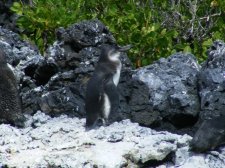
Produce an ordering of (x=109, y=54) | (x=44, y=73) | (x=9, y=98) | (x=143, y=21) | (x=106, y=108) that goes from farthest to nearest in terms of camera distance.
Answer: (x=143, y=21) → (x=44, y=73) → (x=109, y=54) → (x=9, y=98) → (x=106, y=108)

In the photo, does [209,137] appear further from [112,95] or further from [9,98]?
[9,98]

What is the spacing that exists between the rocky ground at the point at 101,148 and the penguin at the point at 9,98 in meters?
0.35

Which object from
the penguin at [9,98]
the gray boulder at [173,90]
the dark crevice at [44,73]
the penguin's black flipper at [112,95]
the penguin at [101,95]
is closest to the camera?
the penguin at [101,95]

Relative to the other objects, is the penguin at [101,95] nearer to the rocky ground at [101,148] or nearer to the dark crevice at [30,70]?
the rocky ground at [101,148]

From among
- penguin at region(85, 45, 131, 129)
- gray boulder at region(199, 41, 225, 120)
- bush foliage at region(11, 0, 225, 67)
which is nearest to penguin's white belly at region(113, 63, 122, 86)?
penguin at region(85, 45, 131, 129)

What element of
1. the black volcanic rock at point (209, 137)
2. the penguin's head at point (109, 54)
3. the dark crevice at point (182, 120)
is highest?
the penguin's head at point (109, 54)

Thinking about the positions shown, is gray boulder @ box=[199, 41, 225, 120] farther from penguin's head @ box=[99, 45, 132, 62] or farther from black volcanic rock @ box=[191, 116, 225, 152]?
penguin's head @ box=[99, 45, 132, 62]

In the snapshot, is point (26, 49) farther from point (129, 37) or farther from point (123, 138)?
point (123, 138)

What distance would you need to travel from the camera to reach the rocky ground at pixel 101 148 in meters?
7.38

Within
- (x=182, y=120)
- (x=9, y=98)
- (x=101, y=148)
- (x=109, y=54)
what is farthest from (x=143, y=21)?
(x=101, y=148)

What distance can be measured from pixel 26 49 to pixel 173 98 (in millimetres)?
2164

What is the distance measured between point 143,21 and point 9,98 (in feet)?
8.85

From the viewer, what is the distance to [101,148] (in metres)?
7.54

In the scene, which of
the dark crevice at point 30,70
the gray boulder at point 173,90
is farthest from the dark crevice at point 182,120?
the dark crevice at point 30,70
